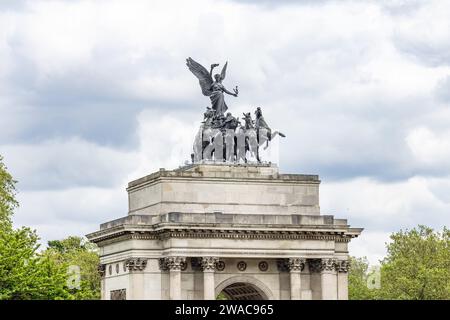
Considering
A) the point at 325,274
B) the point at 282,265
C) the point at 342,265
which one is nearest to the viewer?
the point at 325,274

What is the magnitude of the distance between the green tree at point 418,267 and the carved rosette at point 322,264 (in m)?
42.7

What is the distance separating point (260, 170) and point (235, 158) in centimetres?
154

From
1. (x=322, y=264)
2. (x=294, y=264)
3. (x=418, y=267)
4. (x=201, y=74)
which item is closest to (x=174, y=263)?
(x=294, y=264)

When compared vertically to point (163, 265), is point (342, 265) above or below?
above

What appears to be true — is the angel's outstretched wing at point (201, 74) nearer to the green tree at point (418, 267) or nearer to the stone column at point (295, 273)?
the stone column at point (295, 273)

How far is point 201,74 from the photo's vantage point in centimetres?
9438

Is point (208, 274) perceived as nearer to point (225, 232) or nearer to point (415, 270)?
point (225, 232)

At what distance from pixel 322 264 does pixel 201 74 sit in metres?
13.7

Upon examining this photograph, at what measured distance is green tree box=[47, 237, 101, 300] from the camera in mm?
148750

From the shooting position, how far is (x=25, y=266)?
10000cm

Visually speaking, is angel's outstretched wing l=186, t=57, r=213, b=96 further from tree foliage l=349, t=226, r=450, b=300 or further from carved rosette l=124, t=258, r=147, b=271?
tree foliage l=349, t=226, r=450, b=300

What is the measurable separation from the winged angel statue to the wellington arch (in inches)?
4.5

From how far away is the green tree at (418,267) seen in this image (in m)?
132
